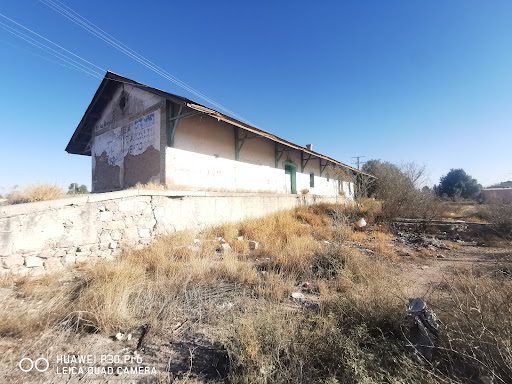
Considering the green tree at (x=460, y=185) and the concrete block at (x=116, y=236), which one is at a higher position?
the green tree at (x=460, y=185)

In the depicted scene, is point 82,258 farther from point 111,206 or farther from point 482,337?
point 482,337

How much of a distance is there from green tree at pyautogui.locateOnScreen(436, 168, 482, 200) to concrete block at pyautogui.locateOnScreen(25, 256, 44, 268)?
3441cm

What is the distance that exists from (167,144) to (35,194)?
3674 millimetres

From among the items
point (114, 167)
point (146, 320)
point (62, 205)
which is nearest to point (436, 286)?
point (146, 320)

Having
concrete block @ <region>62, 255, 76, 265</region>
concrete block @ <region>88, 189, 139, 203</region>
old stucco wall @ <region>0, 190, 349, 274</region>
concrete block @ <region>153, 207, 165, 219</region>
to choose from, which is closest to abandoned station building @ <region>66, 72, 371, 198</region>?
old stucco wall @ <region>0, 190, 349, 274</region>

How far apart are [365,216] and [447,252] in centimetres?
435

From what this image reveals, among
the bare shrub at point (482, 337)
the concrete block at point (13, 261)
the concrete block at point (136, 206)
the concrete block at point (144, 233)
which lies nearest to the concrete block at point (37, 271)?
the concrete block at point (13, 261)

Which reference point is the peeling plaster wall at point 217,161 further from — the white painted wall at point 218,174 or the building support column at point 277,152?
the building support column at point 277,152

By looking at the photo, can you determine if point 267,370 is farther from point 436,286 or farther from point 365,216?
point 365,216

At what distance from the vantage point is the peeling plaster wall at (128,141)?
7.67 meters

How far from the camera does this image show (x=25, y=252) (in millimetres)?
3566

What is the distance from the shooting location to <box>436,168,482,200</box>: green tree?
26.1 m

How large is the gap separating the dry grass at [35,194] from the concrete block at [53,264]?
123 centimetres

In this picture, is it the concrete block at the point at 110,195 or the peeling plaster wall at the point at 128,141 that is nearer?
the concrete block at the point at 110,195
